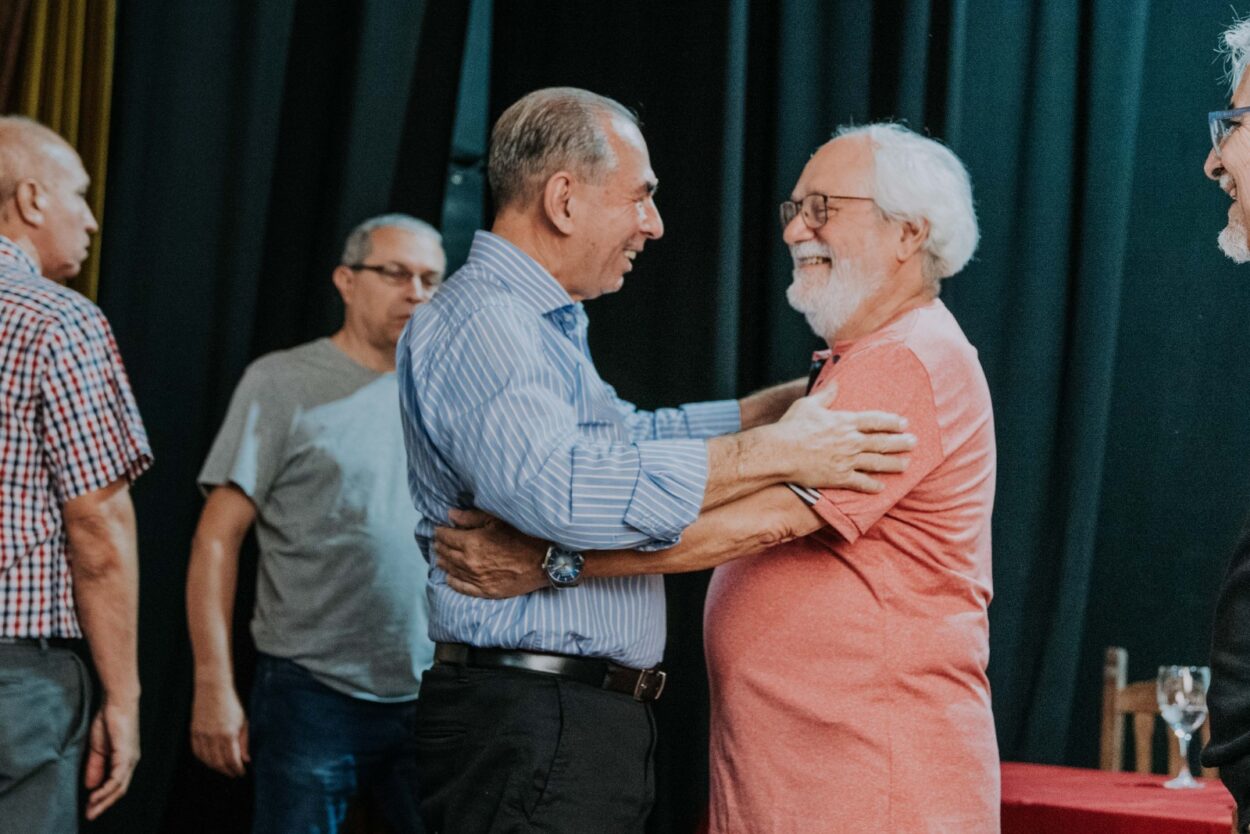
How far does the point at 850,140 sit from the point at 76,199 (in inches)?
58.7

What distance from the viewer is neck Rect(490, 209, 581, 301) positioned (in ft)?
7.11

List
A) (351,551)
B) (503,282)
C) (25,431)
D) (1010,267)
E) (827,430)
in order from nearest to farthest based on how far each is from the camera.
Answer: (827,430) < (503,282) < (25,431) < (1010,267) < (351,551)

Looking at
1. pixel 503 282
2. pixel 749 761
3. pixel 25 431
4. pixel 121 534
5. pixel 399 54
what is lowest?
pixel 749 761

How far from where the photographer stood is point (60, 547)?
7.83 feet

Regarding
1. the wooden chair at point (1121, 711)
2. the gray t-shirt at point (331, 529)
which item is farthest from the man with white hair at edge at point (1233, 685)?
the gray t-shirt at point (331, 529)

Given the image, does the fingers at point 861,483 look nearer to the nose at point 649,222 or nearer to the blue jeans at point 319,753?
the nose at point 649,222

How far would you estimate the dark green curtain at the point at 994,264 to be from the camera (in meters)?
2.77

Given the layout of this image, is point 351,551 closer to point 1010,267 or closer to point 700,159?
point 700,159

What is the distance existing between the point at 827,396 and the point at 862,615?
1.05 ft

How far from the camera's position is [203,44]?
3.84m

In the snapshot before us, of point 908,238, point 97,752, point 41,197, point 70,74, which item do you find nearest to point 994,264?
point 908,238

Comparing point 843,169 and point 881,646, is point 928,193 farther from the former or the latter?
point 881,646

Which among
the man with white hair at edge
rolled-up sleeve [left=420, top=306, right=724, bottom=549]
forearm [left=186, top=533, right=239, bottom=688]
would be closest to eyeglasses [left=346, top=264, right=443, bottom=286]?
forearm [left=186, top=533, right=239, bottom=688]

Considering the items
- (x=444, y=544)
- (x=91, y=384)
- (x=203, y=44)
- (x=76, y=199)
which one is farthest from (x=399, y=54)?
(x=444, y=544)
